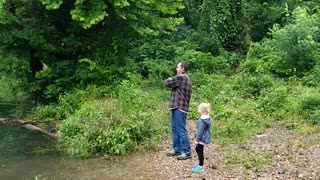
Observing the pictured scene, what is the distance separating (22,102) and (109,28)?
205 inches

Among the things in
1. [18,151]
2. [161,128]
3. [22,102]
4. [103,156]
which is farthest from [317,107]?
[22,102]

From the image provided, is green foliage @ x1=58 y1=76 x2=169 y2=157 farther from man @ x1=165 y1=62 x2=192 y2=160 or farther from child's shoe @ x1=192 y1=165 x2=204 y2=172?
child's shoe @ x1=192 y1=165 x2=204 y2=172

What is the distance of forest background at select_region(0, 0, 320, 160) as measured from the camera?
1069 centimetres

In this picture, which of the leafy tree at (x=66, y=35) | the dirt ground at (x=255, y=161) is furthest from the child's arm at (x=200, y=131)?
the leafy tree at (x=66, y=35)

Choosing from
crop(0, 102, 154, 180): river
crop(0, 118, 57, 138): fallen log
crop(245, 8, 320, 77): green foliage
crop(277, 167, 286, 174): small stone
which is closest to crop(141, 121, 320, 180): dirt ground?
crop(277, 167, 286, 174): small stone

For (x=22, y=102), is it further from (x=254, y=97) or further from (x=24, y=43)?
(x=254, y=97)

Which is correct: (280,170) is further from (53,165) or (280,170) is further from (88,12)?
(88,12)

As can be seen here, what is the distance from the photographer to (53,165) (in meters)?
9.58

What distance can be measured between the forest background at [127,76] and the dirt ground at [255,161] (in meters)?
0.51

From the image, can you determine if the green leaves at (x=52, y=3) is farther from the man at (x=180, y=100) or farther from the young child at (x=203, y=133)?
the young child at (x=203, y=133)

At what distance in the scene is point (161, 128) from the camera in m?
11.0

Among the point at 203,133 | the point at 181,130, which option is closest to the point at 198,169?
the point at 203,133

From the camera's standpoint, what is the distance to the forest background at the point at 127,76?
35.1 feet

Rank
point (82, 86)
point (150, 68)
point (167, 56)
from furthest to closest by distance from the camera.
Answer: point (167, 56) → point (150, 68) → point (82, 86)
